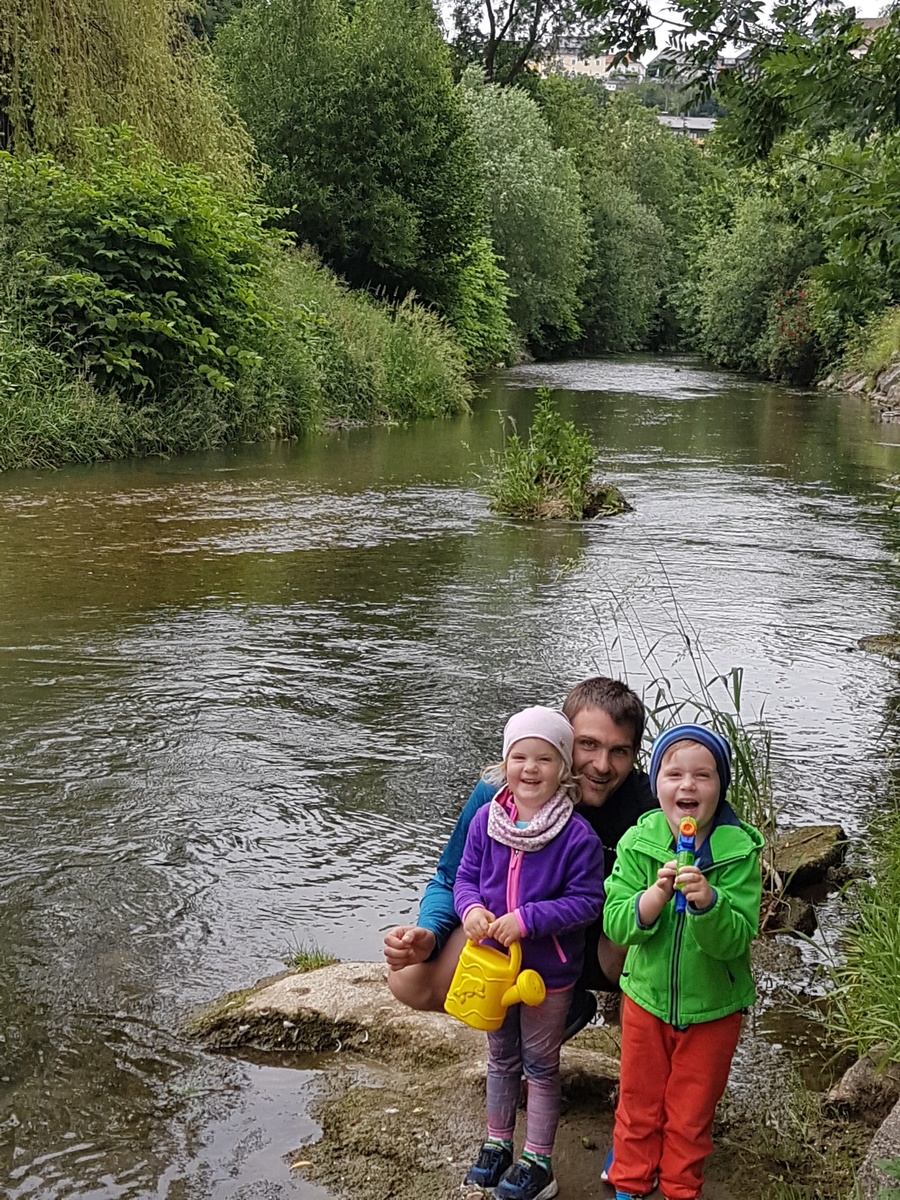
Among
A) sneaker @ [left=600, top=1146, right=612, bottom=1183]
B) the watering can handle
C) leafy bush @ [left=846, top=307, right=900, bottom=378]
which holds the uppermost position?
leafy bush @ [left=846, top=307, right=900, bottom=378]

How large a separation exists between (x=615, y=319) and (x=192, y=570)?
170 feet

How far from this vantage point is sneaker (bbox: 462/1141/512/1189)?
3197mm

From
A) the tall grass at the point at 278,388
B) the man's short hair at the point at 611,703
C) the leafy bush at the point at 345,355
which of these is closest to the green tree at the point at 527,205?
the tall grass at the point at 278,388

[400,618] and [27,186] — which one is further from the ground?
[27,186]

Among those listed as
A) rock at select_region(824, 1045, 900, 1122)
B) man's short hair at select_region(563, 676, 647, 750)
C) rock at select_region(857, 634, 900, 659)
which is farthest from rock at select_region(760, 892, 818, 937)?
rock at select_region(857, 634, 900, 659)

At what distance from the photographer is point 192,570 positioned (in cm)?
1107

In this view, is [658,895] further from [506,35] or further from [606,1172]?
[506,35]

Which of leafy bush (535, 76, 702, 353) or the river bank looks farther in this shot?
leafy bush (535, 76, 702, 353)

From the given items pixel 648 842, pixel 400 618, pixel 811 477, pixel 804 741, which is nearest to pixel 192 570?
pixel 400 618

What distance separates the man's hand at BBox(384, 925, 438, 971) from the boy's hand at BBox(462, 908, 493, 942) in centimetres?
19

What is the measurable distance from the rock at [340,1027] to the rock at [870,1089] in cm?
64

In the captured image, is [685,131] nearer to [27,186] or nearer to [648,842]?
[27,186]

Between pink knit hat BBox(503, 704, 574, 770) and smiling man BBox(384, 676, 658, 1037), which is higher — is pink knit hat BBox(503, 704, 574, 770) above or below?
above

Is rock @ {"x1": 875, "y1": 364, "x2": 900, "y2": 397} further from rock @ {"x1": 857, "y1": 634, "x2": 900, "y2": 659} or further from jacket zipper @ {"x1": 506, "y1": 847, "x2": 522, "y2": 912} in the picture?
jacket zipper @ {"x1": 506, "y1": 847, "x2": 522, "y2": 912}
